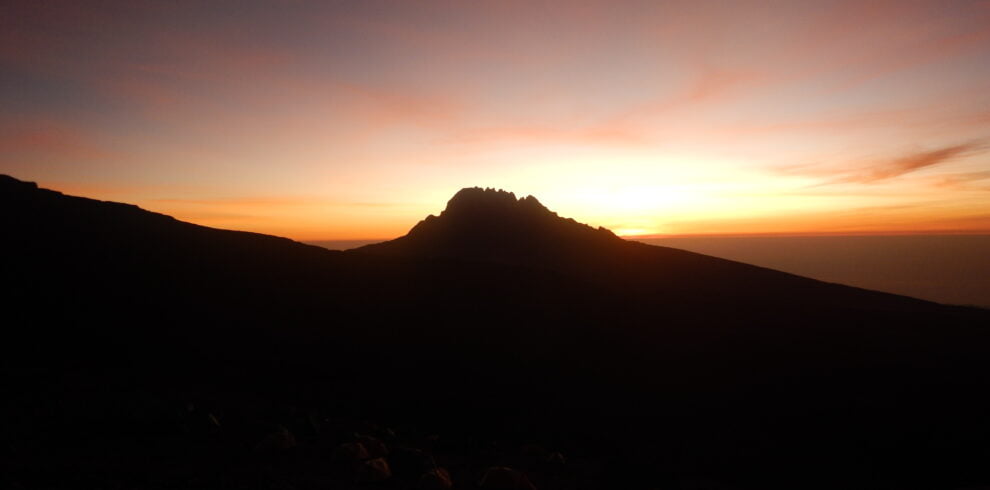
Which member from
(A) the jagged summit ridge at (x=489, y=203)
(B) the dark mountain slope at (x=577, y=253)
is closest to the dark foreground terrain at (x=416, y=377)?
(B) the dark mountain slope at (x=577, y=253)

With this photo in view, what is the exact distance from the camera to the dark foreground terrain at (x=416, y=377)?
1036cm

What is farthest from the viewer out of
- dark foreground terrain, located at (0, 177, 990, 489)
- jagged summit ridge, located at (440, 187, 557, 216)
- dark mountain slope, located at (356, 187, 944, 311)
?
jagged summit ridge, located at (440, 187, 557, 216)

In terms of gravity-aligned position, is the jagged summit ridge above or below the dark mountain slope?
above

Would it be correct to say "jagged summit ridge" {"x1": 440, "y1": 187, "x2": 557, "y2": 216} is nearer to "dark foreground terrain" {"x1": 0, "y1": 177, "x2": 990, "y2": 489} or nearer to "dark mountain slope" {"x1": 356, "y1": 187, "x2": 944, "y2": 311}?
"dark mountain slope" {"x1": 356, "y1": 187, "x2": 944, "y2": 311}

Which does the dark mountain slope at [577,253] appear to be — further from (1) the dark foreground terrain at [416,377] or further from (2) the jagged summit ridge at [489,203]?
(1) the dark foreground terrain at [416,377]

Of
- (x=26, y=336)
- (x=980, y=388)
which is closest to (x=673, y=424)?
(x=980, y=388)

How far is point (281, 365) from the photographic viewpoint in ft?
65.2

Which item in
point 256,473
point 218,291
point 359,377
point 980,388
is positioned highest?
point 218,291

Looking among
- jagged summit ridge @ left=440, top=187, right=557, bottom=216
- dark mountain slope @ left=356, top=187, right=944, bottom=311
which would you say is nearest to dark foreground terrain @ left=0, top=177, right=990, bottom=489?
dark mountain slope @ left=356, top=187, right=944, bottom=311

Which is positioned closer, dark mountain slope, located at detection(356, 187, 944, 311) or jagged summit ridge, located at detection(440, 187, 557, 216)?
dark mountain slope, located at detection(356, 187, 944, 311)

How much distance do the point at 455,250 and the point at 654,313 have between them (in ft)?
127

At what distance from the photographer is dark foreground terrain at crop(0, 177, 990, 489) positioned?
1036cm

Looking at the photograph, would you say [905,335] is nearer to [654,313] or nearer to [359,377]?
[654,313]

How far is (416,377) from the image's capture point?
839 inches
